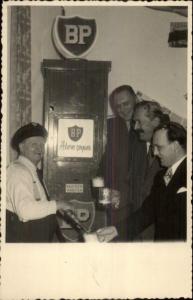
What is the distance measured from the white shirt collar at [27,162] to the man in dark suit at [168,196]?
0.38 meters

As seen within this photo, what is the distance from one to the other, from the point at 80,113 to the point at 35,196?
336mm

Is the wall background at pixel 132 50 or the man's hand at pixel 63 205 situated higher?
the wall background at pixel 132 50

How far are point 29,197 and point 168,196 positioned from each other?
1.59 ft

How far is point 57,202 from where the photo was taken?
1.64m

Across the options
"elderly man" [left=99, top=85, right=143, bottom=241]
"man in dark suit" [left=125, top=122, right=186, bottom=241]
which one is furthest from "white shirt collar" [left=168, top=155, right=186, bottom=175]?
"elderly man" [left=99, top=85, right=143, bottom=241]

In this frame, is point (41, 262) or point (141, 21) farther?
point (141, 21)

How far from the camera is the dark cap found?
161 cm

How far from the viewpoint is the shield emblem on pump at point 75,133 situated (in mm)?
1620

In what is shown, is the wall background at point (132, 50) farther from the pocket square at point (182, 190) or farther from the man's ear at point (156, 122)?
the pocket square at point (182, 190)

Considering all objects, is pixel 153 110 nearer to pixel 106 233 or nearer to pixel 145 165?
pixel 145 165

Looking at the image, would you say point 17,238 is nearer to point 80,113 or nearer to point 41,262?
point 41,262

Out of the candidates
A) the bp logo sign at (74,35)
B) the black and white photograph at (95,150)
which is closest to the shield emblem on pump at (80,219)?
the black and white photograph at (95,150)

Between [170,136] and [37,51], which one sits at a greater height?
[37,51]

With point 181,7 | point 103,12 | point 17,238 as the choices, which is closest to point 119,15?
point 103,12
